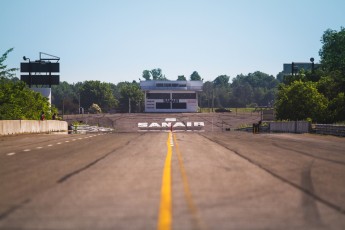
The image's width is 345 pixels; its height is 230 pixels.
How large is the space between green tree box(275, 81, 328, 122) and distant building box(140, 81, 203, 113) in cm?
8470

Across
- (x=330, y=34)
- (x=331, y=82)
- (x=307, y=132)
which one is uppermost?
(x=330, y=34)

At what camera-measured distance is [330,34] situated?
302 feet

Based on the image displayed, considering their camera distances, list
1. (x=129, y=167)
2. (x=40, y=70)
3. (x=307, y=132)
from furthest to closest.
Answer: (x=40, y=70) → (x=307, y=132) → (x=129, y=167)

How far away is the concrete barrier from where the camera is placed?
111 ft

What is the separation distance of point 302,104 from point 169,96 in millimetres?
88090

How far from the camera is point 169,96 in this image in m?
156

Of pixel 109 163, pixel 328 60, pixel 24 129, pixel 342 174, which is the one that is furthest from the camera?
pixel 328 60

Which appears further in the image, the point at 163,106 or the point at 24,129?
the point at 163,106

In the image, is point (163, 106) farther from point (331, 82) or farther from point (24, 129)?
point (24, 129)

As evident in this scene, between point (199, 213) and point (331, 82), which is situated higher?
point (331, 82)

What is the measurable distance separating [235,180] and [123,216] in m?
4.05

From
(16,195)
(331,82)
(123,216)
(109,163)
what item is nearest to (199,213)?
(123,216)

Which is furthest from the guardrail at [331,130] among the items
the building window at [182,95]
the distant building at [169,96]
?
the building window at [182,95]

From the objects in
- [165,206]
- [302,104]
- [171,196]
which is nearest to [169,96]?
[302,104]
